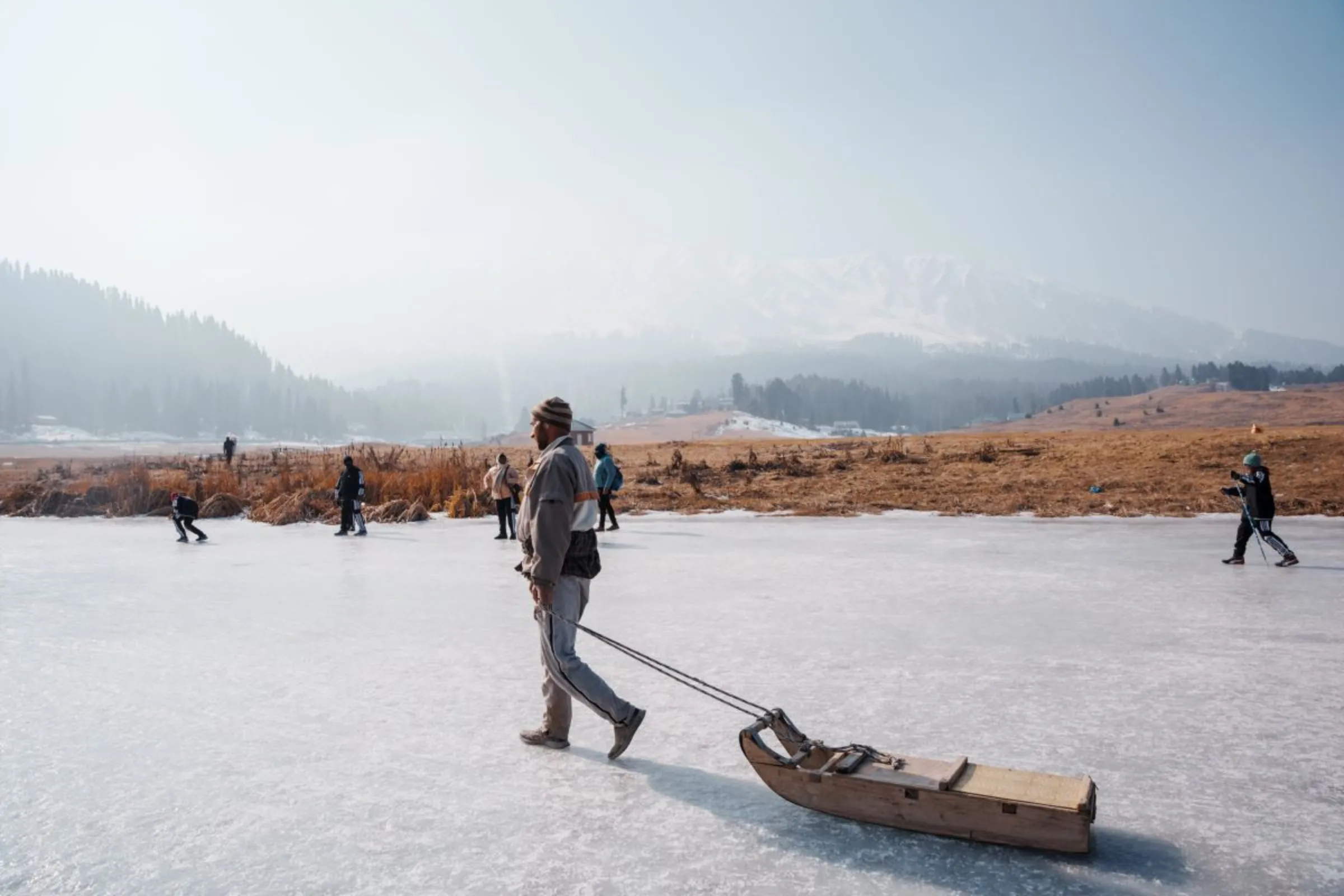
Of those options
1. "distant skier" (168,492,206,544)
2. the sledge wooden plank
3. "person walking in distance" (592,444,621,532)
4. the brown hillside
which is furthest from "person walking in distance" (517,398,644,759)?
the brown hillside

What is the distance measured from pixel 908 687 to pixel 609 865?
11.0 feet

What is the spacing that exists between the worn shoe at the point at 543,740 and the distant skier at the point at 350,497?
13.6 metres

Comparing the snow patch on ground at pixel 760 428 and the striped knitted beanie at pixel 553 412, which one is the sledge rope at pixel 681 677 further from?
the snow patch on ground at pixel 760 428

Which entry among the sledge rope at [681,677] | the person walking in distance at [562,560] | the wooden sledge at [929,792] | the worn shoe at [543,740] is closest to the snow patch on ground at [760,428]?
the sledge rope at [681,677]

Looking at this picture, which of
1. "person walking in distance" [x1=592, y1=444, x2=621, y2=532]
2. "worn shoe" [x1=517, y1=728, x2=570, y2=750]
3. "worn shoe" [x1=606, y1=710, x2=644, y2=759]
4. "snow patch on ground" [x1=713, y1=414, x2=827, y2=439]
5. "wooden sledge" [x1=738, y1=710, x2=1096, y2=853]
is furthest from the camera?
"snow patch on ground" [x1=713, y1=414, x2=827, y2=439]

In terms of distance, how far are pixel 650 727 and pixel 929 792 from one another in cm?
222

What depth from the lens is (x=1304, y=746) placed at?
5.51 meters

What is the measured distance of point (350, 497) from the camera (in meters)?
18.5

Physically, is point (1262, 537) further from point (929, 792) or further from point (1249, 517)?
point (929, 792)

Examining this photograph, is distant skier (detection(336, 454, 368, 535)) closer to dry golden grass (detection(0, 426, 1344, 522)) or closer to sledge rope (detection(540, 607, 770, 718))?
dry golden grass (detection(0, 426, 1344, 522))

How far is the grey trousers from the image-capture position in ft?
17.1

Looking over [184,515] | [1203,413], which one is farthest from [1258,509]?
[1203,413]

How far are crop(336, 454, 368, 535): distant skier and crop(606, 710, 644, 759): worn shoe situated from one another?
14121mm

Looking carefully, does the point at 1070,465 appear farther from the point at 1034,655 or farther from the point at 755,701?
the point at 755,701
